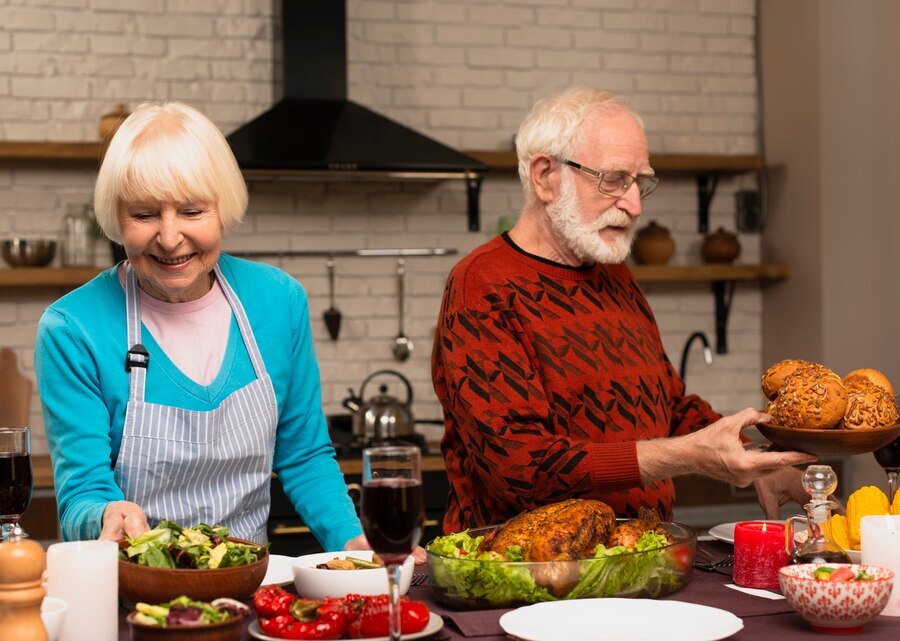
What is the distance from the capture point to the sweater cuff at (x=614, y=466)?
1997 millimetres

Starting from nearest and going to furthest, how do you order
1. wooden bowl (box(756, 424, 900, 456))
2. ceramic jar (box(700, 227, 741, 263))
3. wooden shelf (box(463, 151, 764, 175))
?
wooden bowl (box(756, 424, 900, 456)) → wooden shelf (box(463, 151, 764, 175)) → ceramic jar (box(700, 227, 741, 263))

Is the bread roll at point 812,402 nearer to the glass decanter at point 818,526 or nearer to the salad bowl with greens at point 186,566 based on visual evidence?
the glass decanter at point 818,526

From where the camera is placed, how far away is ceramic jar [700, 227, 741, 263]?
4770 millimetres

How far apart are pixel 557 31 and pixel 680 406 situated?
8.54ft

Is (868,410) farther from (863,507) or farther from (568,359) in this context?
(568,359)

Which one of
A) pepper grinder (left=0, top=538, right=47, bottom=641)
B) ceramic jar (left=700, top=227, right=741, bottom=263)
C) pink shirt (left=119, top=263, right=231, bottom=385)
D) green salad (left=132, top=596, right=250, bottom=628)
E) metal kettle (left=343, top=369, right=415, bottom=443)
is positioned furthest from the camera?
ceramic jar (left=700, top=227, right=741, bottom=263)

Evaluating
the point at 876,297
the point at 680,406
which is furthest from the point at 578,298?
the point at 876,297

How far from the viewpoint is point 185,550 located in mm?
1562

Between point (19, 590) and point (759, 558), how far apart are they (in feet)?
3.42

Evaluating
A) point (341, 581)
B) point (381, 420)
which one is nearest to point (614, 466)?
point (341, 581)

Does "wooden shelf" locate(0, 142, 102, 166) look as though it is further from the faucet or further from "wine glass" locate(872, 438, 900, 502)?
"wine glass" locate(872, 438, 900, 502)

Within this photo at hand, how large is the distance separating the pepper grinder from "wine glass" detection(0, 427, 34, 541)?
39 cm

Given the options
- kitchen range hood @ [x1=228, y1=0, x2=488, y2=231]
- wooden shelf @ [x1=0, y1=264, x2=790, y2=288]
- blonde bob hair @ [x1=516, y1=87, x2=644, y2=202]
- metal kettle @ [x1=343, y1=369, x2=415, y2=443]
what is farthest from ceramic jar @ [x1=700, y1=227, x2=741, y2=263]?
blonde bob hair @ [x1=516, y1=87, x2=644, y2=202]

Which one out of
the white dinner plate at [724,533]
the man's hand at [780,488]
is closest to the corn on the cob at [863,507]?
the white dinner plate at [724,533]
